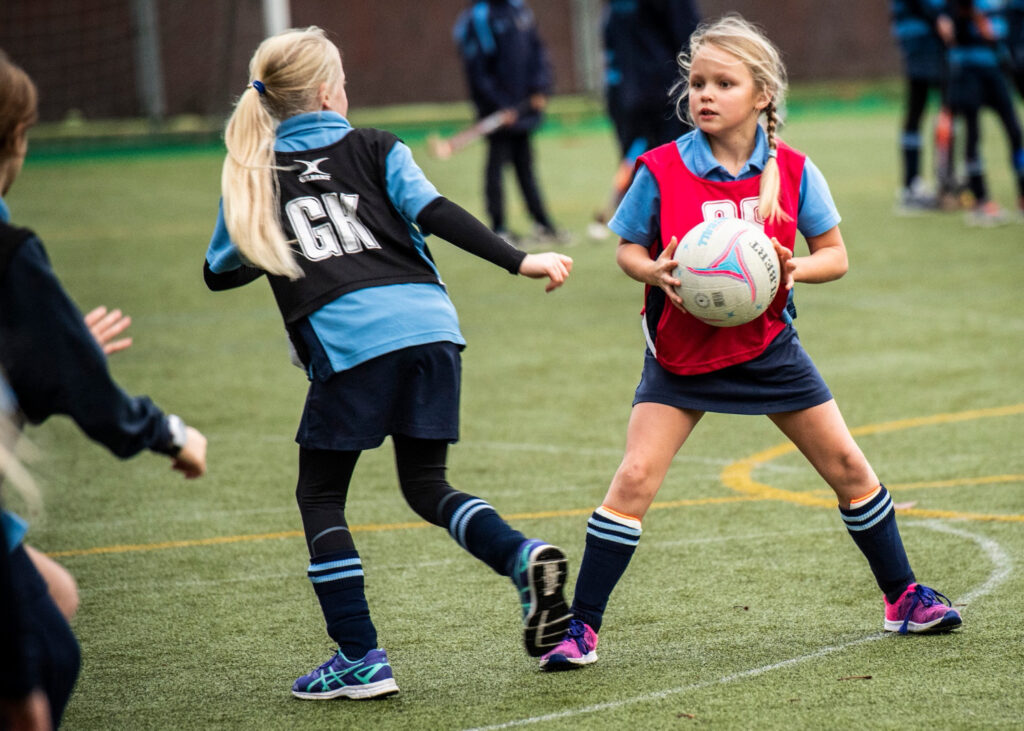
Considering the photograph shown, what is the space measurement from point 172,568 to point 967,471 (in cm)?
303

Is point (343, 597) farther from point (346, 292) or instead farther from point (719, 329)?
point (719, 329)

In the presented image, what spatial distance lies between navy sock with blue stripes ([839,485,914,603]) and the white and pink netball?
647 millimetres

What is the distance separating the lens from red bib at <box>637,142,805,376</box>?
3889mm

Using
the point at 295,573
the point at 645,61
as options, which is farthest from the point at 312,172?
the point at 645,61

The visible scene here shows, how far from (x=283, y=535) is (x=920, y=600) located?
2.40 metres

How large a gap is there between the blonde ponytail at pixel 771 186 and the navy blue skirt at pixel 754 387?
0.32 meters

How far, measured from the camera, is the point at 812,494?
5.64 meters

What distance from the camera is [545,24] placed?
28391mm

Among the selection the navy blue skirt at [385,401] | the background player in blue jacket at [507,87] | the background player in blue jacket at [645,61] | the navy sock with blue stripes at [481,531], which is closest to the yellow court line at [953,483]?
the navy sock with blue stripes at [481,531]

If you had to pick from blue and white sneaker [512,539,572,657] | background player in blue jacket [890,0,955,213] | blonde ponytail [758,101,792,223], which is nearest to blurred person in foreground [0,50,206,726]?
blue and white sneaker [512,539,572,657]

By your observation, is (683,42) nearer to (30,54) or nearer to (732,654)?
(732,654)

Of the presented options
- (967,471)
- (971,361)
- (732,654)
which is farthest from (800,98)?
(732,654)

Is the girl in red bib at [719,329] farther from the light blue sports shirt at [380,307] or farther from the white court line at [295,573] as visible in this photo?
the white court line at [295,573]

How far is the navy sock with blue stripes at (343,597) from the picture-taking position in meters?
3.74
